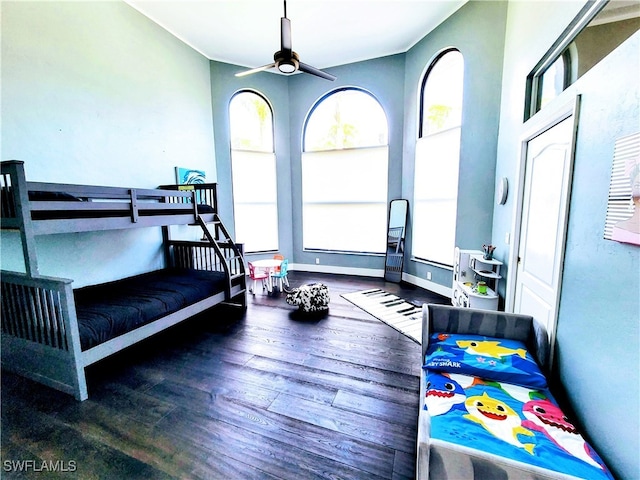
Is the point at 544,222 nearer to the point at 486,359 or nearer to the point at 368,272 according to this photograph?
the point at 486,359

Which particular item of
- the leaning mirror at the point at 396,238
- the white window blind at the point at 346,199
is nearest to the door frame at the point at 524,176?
the leaning mirror at the point at 396,238

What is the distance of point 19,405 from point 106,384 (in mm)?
479

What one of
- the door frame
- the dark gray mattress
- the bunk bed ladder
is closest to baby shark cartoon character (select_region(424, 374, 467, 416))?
the door frame

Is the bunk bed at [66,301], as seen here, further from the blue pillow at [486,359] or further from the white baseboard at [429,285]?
the white baseboard at [429,285]

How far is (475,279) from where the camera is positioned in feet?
10.6

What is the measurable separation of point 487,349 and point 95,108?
4.45 metres

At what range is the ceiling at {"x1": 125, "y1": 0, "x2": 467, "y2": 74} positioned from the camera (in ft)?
10.9

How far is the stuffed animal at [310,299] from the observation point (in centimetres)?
347

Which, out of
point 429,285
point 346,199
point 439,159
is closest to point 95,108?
point 346,199

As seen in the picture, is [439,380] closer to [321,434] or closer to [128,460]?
[321,434]

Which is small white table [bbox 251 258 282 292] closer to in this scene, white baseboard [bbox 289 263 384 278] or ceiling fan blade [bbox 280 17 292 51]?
white baseboard [bbox 289 263 384 278]

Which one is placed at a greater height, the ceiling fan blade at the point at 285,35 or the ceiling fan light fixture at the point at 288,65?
the ceiling fan blade at the point at 285,35

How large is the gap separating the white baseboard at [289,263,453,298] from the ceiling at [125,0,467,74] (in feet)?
12.8

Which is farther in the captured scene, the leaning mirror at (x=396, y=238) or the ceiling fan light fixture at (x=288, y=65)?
the leaning mirror at (x=396, y=238)
